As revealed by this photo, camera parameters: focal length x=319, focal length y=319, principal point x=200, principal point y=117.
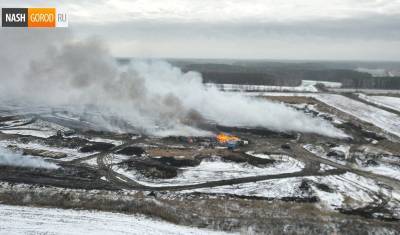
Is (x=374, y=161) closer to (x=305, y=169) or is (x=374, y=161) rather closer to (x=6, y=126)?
(x=305, y=169)

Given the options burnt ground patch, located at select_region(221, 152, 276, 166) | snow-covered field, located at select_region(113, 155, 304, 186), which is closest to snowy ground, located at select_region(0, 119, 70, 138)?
snow-covered field, located at select_region(113, 155, 304, 186)

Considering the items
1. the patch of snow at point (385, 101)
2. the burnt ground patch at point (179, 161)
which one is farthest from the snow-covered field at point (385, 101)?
the burnt ground patch at point (179, 161)

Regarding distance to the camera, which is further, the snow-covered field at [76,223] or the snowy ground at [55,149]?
the snowy ground at [55,149]

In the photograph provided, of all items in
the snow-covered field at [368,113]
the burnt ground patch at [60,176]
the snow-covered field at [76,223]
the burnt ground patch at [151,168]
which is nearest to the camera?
the snow-covered field at [76,223]

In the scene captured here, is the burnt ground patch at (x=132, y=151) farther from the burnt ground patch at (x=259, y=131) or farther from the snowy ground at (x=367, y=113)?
the snowy ground at (x=367, y=113)

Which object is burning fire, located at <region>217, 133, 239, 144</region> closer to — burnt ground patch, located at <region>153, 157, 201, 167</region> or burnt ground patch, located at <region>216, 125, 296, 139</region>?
burnt ground patch, located at <region>216, 125, 296, 139</region>

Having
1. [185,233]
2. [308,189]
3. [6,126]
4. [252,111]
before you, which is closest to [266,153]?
[308,189]

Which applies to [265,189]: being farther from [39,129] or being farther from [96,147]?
[39,129]
